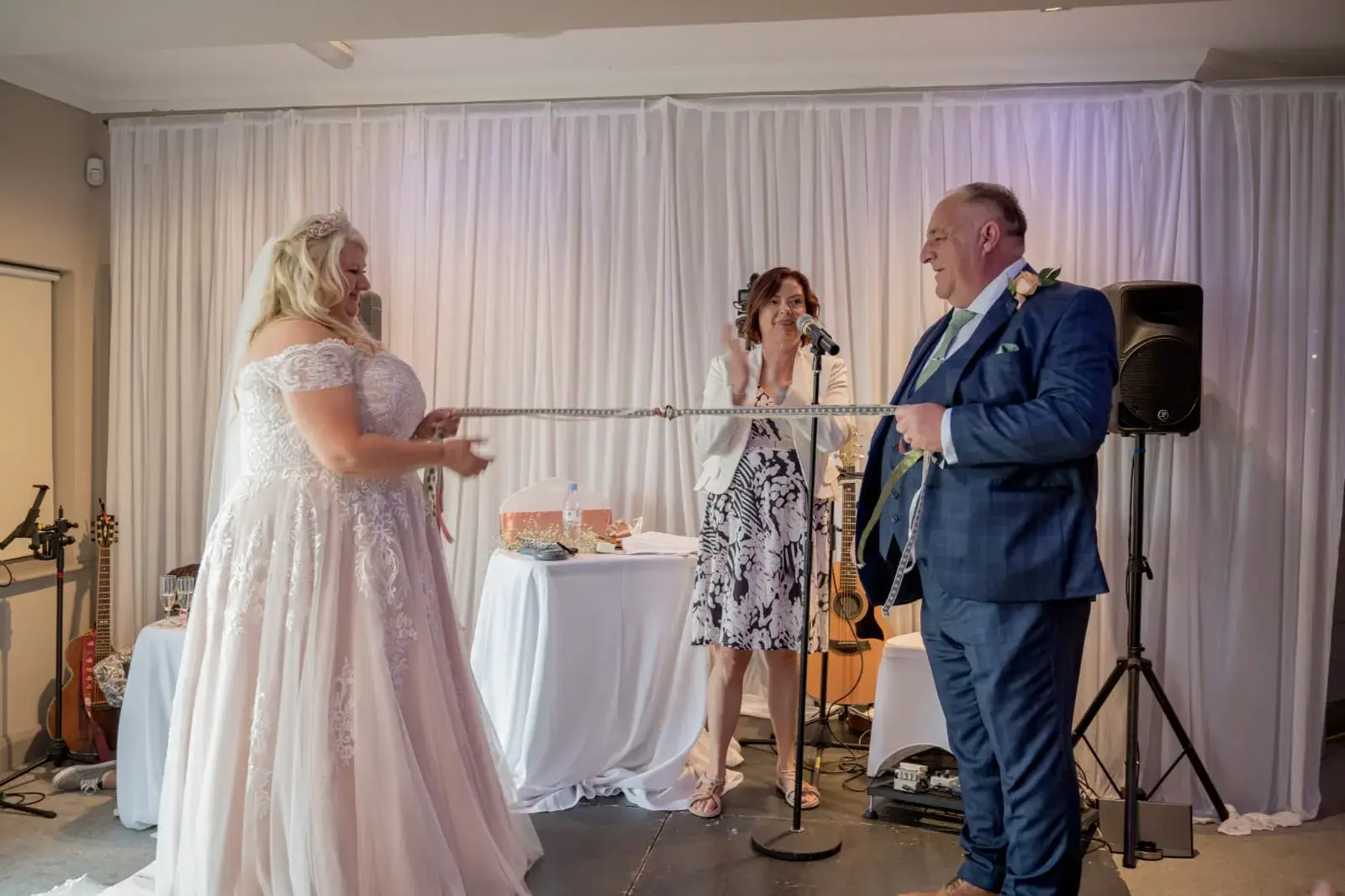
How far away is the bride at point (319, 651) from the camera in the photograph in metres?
2.59

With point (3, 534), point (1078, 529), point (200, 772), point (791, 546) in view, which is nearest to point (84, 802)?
point (3, 534)

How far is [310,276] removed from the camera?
2.69 meters

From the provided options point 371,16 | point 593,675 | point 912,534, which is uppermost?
point 371,16

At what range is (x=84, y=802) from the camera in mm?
4020

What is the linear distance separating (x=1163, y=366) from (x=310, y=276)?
276 cm

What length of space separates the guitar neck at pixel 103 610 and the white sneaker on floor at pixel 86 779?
1.68ft

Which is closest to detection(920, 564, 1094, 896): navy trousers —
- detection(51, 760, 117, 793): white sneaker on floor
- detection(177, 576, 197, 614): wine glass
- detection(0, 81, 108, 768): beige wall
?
detection(177, 576, 197, 614): wine glass

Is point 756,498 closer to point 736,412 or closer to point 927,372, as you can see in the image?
point 736,412

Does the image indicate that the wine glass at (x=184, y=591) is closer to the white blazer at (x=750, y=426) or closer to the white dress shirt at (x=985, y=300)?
the white blazer at (x=750, y=426)

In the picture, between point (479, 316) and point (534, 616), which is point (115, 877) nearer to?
point (534, 616)

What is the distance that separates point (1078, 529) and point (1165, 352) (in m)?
1.59

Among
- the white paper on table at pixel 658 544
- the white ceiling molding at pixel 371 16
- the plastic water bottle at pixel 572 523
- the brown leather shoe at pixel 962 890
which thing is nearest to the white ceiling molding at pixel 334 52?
the white ceiling molding at pixel 371 16

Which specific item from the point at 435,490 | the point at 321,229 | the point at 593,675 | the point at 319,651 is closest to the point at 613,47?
the point at 321,229

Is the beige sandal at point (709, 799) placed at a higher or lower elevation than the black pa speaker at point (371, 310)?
lower
